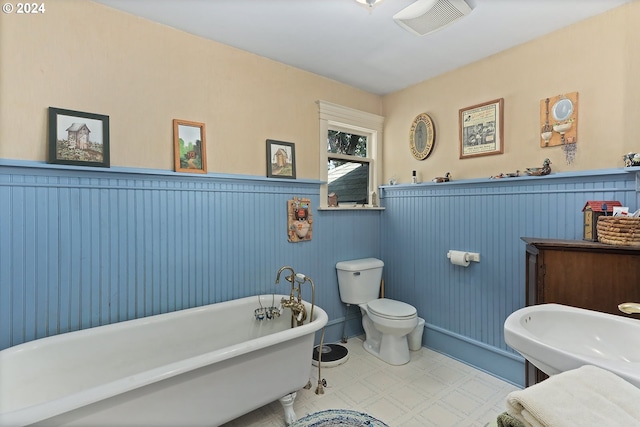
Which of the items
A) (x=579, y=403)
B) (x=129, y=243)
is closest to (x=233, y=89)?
(x=129, y=243)

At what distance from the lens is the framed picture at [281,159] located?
97.9 inches

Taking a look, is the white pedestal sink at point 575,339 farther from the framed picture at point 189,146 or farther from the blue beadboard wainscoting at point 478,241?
the framed picture at point 189,146

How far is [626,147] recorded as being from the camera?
1.79 m

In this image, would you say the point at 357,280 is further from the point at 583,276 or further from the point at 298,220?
the point at 583,276

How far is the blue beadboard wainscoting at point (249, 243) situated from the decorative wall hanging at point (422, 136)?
0.34 m

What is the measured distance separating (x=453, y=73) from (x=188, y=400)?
119 inches

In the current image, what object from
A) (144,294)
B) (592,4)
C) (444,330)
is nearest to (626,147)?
(592,4)

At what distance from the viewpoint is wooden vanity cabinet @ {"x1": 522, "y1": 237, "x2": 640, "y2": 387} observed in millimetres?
1447

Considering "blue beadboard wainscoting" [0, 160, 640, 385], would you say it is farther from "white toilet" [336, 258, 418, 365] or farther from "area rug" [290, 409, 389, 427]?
"area rug" [290, 409, 389, 427]

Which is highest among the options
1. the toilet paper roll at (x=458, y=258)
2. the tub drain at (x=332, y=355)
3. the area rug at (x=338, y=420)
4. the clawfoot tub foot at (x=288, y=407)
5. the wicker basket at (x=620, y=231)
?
the wicker basket at (x=620, y=231)

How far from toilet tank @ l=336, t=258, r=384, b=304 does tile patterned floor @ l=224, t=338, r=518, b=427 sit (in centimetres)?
52

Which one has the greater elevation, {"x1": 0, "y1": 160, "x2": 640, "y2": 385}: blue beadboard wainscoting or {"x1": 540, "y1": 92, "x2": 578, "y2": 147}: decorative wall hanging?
{"x1": 540, "y1": 92, "x2": 578, "y2": 147}: decorative wall hanging

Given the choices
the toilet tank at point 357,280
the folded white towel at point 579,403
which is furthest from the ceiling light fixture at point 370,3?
the toilet tank at point 357,280

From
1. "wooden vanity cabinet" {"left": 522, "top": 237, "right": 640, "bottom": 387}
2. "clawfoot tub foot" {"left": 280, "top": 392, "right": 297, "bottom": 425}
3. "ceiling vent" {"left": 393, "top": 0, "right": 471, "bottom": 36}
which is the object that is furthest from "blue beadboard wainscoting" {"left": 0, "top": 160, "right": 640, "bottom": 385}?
"ceiling vent" {"left": 393, "top": 0, "right": 471, "bottom": 36}
